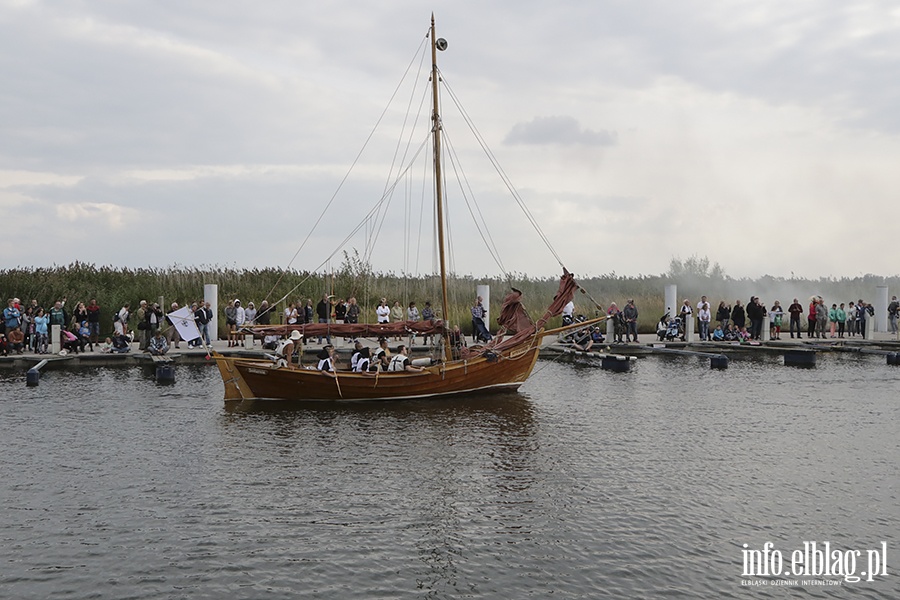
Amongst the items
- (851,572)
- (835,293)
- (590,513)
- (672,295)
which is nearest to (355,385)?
(590,513)

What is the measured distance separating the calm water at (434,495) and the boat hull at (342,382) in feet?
2.22

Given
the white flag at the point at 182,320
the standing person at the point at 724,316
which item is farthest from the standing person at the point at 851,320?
the white flag at the point at 182,320

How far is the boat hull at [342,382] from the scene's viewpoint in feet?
74.0

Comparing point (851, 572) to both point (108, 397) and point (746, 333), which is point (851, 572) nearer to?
point (108, 397)

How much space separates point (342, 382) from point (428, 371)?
7.69ft

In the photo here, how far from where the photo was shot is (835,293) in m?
62.4

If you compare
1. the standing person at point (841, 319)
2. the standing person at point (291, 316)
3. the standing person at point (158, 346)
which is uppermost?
the standing person at point (291, 316)

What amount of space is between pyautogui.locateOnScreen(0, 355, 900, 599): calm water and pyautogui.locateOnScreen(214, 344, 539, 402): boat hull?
676 millimetres

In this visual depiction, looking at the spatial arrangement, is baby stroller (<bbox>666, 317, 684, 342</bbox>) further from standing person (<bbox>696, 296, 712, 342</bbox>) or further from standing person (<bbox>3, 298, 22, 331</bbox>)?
standing person (<bbox>3, 298, 22, 331</bbox>)

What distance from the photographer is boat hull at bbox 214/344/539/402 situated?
22.5 m

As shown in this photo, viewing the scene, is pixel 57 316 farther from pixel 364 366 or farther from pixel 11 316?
pixel 364 366

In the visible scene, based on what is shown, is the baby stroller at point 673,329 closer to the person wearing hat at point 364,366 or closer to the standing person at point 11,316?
the person wearing hat at point 364,366

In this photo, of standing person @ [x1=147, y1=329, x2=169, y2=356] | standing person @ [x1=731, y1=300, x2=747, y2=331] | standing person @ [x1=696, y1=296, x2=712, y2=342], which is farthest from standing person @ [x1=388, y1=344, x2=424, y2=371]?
standing person @ [x1=731, y1=300, x2=747, y2=331]

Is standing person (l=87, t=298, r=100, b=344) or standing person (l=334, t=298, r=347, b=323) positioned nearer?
standing person (l=87, t=298, r=100, b=344)
